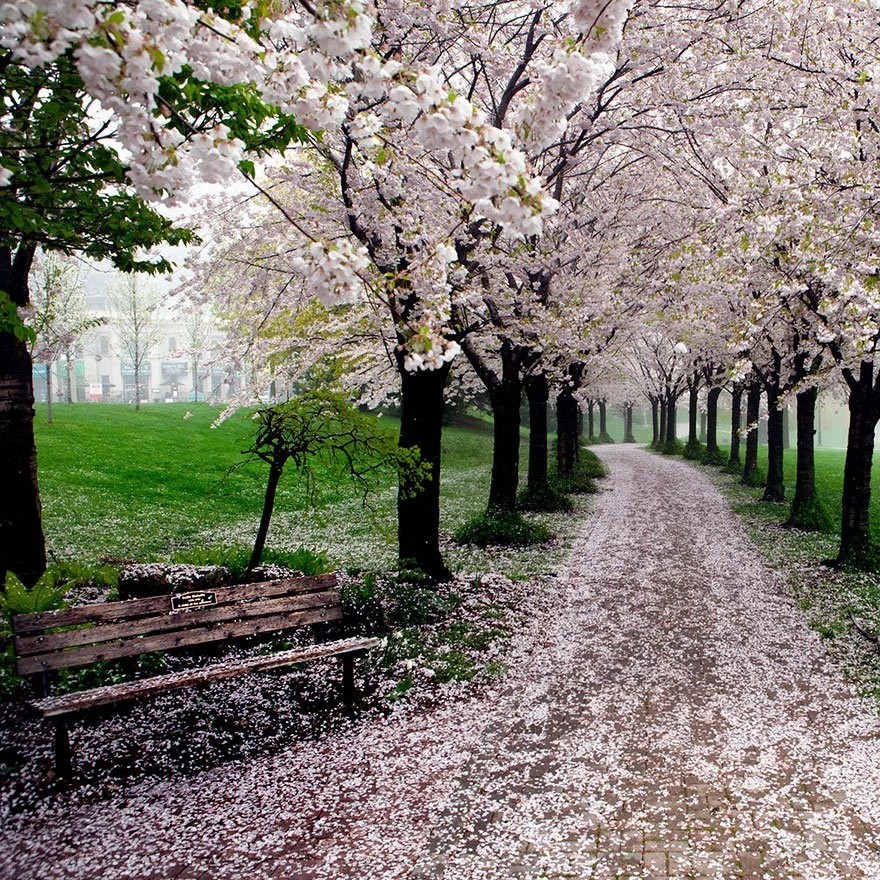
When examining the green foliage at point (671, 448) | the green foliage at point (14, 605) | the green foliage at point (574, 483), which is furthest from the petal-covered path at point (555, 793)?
the green foliage at point (671, 448)

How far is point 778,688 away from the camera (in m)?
7.27

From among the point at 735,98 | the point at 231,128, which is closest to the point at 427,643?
the point at 231,128

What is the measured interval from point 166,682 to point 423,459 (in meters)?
5.51

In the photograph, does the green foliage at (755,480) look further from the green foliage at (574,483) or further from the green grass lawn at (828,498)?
the green foliage at (574,483)

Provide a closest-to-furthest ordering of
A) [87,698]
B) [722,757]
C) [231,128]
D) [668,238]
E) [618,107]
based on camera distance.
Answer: [87,698], [722,757], [231,128], [618,107], [668,238]

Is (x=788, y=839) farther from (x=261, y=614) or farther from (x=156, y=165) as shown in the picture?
(x=156, y=165)

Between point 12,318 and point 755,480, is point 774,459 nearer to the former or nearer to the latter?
point 755,480

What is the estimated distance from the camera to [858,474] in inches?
500

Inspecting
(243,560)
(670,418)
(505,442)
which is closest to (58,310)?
(505,442)

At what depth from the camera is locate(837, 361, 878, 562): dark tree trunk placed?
12.4 metres

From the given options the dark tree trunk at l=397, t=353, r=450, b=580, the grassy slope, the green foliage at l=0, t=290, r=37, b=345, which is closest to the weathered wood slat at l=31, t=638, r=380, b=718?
the green foliage at l=0, t=290, r=37, b=345

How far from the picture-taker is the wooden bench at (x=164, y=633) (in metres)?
5.48

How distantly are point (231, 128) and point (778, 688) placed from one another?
7658 millimetres

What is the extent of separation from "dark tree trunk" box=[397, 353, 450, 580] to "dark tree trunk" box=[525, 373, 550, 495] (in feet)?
30.1
